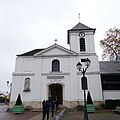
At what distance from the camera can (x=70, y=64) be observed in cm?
2377

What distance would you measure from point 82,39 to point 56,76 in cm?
739

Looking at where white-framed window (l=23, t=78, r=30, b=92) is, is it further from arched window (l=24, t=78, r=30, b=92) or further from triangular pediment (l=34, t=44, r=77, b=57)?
triangular pediment (l=34, t=44, r=77, b=57)

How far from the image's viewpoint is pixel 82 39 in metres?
26.0

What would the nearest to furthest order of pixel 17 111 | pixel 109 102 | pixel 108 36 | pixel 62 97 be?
pixel 17 111, pixel 109 102, pixel 62 97, pixel 108 36

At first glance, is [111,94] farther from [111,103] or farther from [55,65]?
[55,65]

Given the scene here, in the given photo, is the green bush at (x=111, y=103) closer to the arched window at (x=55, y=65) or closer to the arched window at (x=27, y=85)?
the arched window at (x=55, y=65)

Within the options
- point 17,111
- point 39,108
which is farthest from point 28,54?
point 17,111

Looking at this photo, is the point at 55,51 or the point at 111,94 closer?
the point at 111,94

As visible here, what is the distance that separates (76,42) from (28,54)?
7.65 m

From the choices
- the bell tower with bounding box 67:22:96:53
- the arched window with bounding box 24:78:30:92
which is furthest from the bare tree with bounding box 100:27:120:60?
the arched window with bounding box 24:78:30:92

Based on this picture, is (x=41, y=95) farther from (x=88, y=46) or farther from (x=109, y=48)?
(x=109, y=48)

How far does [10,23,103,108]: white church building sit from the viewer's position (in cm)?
2233

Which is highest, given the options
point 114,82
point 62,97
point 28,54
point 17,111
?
point 28,54

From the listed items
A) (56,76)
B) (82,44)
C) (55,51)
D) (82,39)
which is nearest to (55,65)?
(56,76)
